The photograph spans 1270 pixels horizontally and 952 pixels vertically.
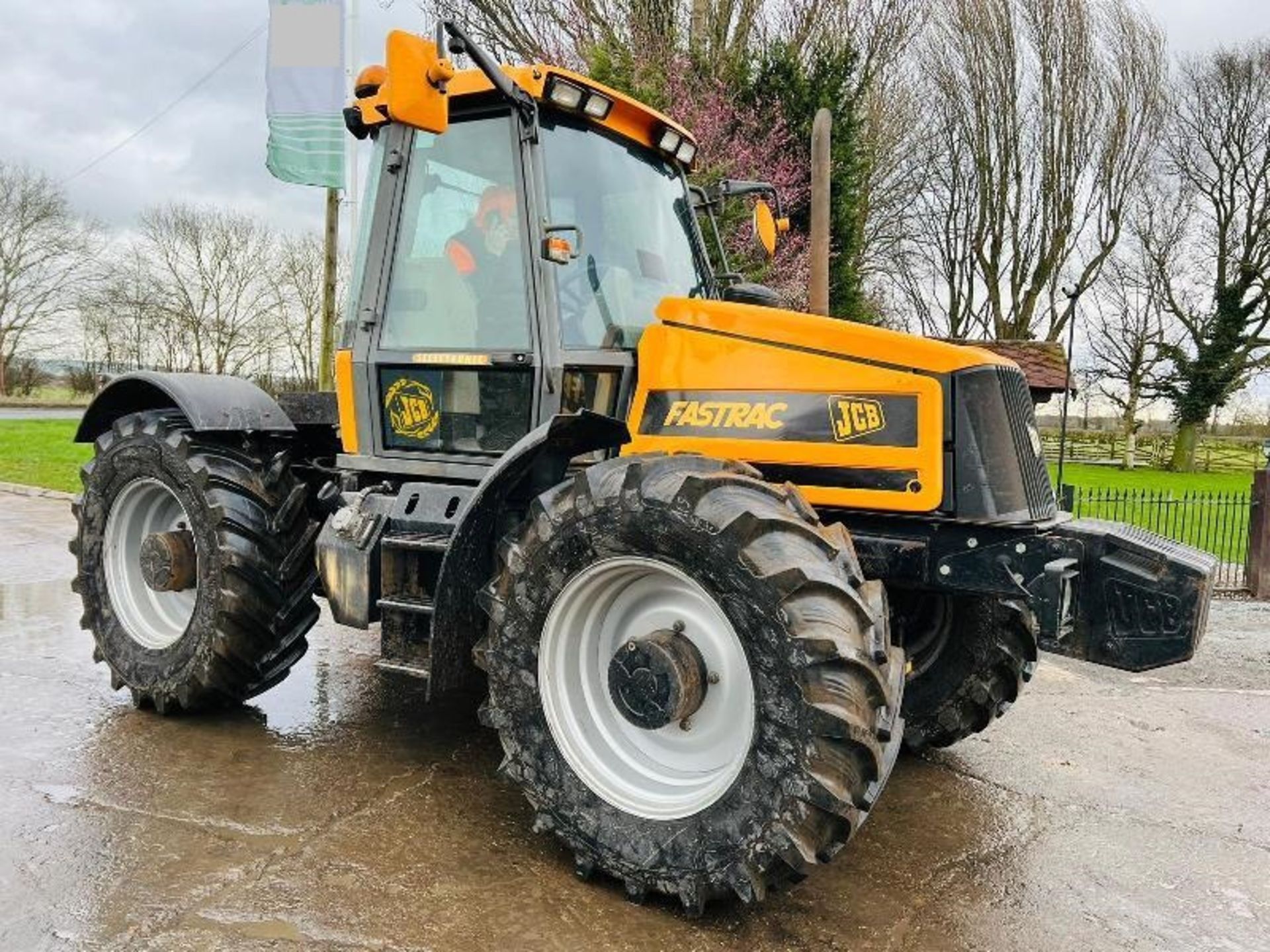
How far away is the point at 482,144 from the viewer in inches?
154

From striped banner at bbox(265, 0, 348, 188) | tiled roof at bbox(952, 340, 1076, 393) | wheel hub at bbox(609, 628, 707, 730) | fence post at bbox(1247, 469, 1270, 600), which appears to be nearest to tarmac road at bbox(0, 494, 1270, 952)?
wheel hub at bbox(609, 628, 707, 730)

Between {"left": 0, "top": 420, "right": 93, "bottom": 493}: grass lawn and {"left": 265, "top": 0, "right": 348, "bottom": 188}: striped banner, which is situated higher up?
{"left": 265, "top": 0, "right": 348, "bottom": 188}: striped banner

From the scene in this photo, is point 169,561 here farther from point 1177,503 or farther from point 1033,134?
point 1033,134

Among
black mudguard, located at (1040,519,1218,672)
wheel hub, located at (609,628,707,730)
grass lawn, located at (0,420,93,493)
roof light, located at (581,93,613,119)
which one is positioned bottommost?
grass lawn, located at (0,420,93,493)

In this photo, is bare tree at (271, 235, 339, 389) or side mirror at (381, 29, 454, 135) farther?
bare tree at (271, 235, 339, 389)

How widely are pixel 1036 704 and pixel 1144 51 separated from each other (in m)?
A: 25.0

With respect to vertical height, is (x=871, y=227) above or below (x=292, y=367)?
above

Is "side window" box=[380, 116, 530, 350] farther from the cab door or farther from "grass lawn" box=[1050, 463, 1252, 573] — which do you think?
"grass lawn" box=[1050, 463, 1252, 573]

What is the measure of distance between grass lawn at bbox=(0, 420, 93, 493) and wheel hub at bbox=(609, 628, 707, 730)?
1105 centimetres

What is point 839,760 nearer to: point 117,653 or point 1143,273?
point 117,653

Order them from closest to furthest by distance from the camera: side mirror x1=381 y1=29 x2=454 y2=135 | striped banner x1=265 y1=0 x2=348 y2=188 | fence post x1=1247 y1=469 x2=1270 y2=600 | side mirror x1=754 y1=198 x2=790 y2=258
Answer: side mirror x1=381 y1=29 x2=454 y2=135 < side mirror x1=754 y1=198 x2=790 y2=258 < fence post x1=1247 y1=469 x2=1270 y2=600 < striped banner x1=265 y1=0 x2=348 y2=188

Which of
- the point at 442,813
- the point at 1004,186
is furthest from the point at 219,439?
the point at 1004,186

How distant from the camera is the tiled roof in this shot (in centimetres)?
489

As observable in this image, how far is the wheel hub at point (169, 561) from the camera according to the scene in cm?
458
